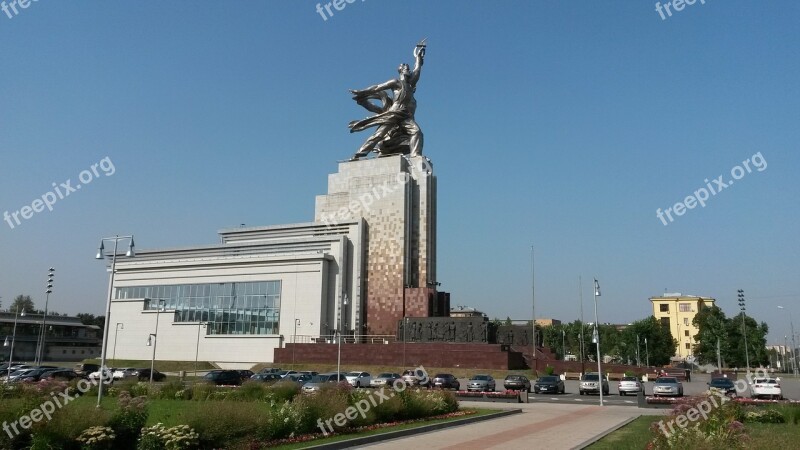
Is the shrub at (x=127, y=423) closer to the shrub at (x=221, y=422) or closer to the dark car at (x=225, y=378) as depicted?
the shrub at (x=221, y=422)

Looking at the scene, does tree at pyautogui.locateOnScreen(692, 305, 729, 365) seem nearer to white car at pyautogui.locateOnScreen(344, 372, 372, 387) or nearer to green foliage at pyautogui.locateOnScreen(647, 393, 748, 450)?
white car at pyautogui.locateOnScreen(344, 372, 372, 387)

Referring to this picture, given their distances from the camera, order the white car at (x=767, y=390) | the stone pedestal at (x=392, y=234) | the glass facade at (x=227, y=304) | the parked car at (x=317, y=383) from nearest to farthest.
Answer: the parked car at (x=317, y=383)
the white car at (x=767, y=390)
the stone pedestal at (x=392, y=234)
the glass facade at (x=227, y=304)

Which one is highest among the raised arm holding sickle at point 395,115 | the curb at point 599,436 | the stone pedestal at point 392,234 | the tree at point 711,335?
the raised arm holding sickle at point 395,115

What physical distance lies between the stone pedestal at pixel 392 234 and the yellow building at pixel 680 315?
76.2 m

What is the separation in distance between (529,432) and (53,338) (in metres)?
105

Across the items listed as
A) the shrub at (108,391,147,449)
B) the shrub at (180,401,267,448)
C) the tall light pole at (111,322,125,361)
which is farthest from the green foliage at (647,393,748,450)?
the tall light pole at (111,322,125,361)

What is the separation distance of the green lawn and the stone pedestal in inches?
1628

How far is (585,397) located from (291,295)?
36.7m

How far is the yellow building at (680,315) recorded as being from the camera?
404ft

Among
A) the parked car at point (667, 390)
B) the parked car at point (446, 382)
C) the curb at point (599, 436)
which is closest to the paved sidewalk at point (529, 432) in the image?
the curb at point (599, 436)

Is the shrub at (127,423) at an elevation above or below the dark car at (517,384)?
above

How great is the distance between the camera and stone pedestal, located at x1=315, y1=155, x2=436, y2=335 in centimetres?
6444

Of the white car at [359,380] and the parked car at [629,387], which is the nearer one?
the parked car at [629,387]

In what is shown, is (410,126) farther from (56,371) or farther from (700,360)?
(700,360)
